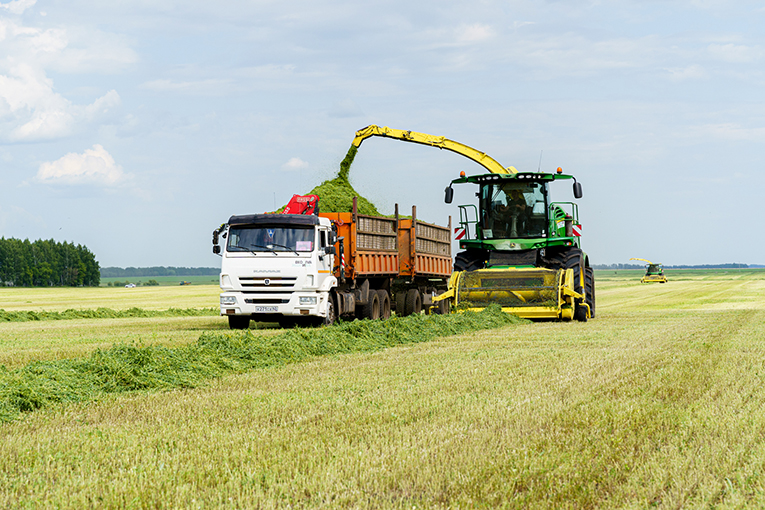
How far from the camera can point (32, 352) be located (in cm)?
1274

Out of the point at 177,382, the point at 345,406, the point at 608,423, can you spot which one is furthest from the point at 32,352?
the point at 608,423

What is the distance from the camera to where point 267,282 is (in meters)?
17.6

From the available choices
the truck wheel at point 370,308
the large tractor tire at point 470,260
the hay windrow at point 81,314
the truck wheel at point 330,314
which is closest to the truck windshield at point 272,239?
the truck wheel at point 330,314

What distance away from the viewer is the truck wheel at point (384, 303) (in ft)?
69.7

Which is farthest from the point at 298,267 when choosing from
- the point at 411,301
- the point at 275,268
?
the point at 411,301

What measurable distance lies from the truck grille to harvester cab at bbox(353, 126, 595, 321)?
3.96 m

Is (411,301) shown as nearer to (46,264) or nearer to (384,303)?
(384,303)

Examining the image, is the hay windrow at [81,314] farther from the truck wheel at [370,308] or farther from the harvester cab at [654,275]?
the harvester cab at [654,275]

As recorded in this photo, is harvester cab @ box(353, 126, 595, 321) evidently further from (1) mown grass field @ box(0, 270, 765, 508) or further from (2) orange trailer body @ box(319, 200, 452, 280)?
(1) mown grass field @ box(0, 270, 765, 508)

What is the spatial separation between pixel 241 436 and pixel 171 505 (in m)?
1.61

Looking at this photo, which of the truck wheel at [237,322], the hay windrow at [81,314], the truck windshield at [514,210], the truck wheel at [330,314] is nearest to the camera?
the truck wheel at [330,314]

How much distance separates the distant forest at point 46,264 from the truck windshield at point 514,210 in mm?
117467

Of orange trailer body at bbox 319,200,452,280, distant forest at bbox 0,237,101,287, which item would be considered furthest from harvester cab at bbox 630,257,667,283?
distant forest at bbox 0,237,101,287

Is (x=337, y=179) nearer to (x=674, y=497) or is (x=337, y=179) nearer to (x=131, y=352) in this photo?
(x=131, y=352)
